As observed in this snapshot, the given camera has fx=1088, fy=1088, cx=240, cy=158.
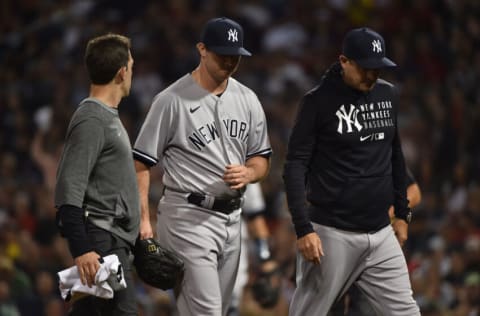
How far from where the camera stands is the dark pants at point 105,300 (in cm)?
499

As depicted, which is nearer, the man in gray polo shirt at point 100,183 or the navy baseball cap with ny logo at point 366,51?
the man in gray polo shirt at point 100,183

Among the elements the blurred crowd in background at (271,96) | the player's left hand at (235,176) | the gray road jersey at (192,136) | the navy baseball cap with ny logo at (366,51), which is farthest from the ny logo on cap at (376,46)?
the blurred crowd in background at (271,96)

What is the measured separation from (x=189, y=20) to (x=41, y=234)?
389 cm

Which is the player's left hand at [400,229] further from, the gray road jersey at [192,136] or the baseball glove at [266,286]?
the baseball glove at [266,286]

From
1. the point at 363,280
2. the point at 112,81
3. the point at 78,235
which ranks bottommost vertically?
the point at 363,280

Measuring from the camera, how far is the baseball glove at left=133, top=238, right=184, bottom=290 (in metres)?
5.39

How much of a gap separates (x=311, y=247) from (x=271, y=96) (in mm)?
7662

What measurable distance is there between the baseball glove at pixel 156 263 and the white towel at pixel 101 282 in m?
0.42

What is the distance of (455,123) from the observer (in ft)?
36.6

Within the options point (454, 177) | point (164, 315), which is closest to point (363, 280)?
point (164, 315)

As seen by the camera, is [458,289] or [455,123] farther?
[455,123]

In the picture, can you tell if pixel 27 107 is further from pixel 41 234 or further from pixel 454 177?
pixel 454 177

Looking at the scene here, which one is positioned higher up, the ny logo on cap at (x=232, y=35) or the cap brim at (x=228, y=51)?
the ny logo on cap at (x=232, y=35)

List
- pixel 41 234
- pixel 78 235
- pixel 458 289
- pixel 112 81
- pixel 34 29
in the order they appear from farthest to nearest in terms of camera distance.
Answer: pixel 34 29 → pixel 41 234 → pixel 458 289 → pixel 112 81 → pixel 78 235
